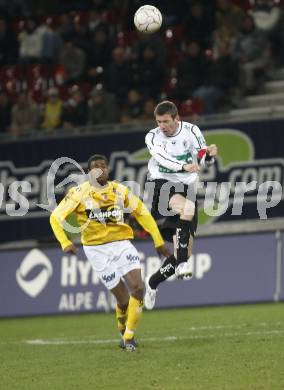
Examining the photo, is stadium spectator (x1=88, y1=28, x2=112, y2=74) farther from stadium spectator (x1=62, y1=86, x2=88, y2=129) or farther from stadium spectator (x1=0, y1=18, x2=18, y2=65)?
stadium spectator (x1=0, y1=18, x2=18, y2=65)

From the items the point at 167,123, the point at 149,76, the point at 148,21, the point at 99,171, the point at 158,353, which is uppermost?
the point at 148,21

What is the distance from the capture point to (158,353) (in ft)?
38.8

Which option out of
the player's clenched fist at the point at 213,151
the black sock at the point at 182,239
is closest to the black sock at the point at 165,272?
the black sock at the point at 182,239

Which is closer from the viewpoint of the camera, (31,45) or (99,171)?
(99,171)

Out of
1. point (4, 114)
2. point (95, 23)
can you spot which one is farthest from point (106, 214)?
point (95, 23)

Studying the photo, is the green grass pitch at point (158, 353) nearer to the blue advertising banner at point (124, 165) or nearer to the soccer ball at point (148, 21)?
the blue advertising banner at point (124, 165)

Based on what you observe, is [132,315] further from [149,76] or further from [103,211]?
[149,76]

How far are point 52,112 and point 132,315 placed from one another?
10980mm

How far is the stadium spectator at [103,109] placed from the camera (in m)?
21.5

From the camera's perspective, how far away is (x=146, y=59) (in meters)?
21.8

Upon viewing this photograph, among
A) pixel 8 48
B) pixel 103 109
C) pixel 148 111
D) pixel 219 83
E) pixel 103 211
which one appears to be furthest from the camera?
pixel 8 48

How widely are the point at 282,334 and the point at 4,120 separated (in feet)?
38.1

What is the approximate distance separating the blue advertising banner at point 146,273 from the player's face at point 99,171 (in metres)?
6.01

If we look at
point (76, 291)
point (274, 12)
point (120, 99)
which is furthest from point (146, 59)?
point (76, 291)
